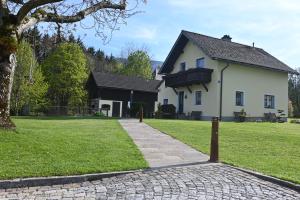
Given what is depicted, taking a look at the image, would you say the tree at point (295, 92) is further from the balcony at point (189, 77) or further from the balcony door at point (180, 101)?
the balcony at point (189, 77)

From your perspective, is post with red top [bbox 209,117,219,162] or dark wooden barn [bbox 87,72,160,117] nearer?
post with red top [bbox 209,117,219,162]

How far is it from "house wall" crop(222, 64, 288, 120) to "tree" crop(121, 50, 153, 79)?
40096 mm

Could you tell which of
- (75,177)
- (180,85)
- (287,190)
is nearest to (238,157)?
(287,190)

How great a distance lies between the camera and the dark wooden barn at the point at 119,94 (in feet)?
158

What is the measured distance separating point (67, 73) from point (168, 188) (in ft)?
156

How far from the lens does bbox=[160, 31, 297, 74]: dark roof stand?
3359 centimetres

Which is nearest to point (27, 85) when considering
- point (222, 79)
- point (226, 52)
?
point (226, 52)

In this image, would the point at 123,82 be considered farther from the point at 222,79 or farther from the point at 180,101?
the point at 222,79

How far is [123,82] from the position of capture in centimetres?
5241

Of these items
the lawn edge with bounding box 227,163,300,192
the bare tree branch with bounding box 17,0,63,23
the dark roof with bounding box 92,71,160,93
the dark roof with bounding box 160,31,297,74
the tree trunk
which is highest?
the dark roof with bounding box 160,31,297,74

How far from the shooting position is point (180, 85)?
36375 millimetres

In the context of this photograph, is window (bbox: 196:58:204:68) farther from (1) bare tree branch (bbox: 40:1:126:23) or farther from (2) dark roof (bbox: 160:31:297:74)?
(1) bare tree branch (bbox: 40:1:126:23)

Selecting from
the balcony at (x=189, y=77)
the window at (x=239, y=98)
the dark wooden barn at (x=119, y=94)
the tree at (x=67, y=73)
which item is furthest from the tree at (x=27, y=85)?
the window at (x=239, y=98)

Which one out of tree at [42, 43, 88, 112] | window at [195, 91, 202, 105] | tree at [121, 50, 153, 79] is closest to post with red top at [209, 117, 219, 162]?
window at [195, 91, 202, 105]
